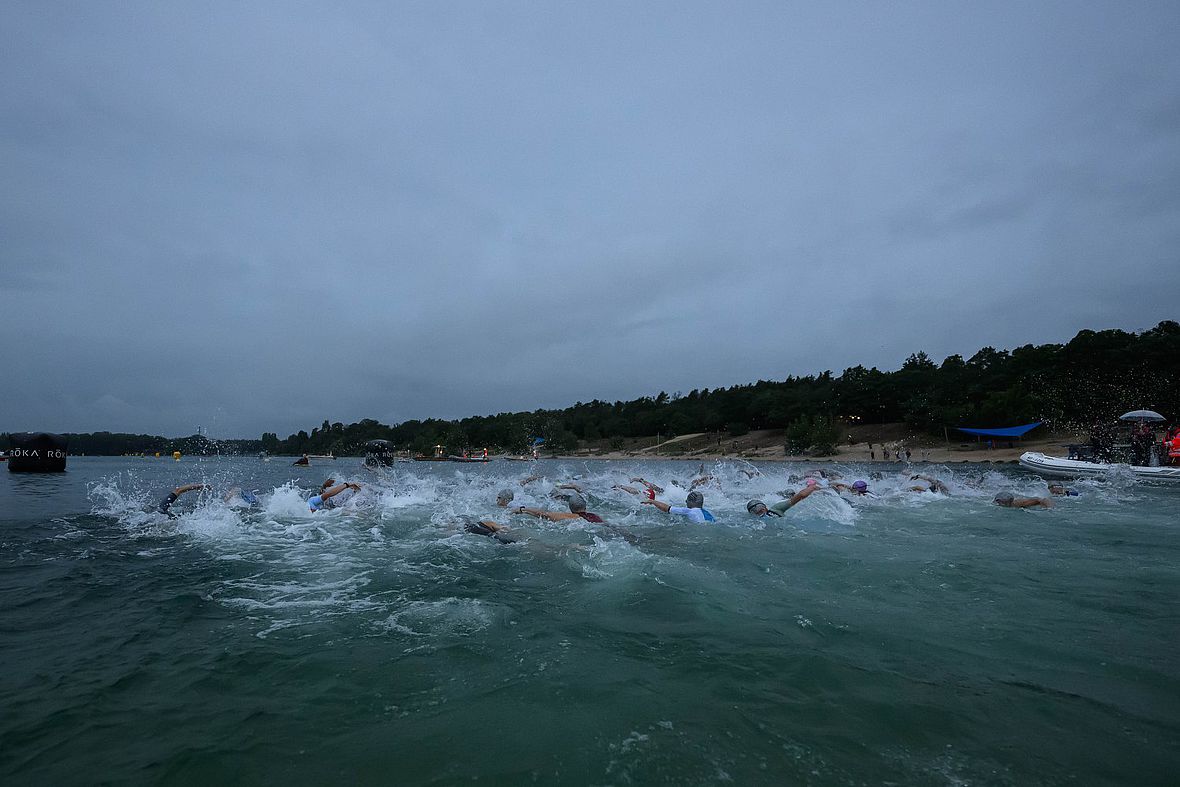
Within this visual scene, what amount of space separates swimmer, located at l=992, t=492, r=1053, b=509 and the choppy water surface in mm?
5236

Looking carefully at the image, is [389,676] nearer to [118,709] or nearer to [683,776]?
[118,709]

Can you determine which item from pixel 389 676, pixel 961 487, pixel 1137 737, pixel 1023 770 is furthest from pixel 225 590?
pixel 961 487

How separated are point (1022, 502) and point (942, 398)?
6127 centimetres

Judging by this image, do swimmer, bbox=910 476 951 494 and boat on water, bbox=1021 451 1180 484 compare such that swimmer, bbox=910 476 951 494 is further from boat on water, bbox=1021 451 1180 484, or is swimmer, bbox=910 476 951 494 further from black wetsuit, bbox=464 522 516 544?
black wetsuit, bbox=464 522 516 544

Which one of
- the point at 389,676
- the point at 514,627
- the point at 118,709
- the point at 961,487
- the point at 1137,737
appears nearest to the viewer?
the point at 1137,737

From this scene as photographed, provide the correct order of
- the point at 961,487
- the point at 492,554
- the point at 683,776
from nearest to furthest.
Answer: the point at 683,776 < the point at 492,554 < the point at 961,487

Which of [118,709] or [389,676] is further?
[389,676]

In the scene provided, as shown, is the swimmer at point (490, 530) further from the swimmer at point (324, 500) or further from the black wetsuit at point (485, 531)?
the swimmer at point (324, 500)

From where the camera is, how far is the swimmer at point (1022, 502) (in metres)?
15.2

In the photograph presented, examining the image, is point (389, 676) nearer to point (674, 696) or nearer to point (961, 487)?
point (674, 696)

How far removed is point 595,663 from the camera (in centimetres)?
480

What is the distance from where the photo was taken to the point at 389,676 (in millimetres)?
4492

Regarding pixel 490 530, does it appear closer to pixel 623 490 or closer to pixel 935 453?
pixel 623 490

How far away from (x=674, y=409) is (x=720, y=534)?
108 metres
